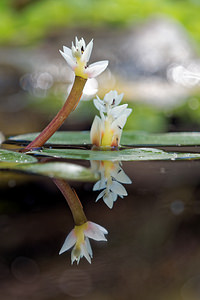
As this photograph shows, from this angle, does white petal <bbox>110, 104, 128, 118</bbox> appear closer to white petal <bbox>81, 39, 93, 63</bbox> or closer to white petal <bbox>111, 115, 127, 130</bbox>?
white petal <bbox>111, 115, 127, 130</bbox>

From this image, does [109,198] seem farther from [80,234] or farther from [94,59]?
[94,59]

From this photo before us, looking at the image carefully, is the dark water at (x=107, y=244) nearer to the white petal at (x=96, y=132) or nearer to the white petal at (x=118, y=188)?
the white petal at (x=118, y=188)

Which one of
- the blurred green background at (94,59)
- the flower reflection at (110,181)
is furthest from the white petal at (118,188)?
the blurred green background at (94,59)

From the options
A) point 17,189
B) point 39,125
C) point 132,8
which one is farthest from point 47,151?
point 132,8

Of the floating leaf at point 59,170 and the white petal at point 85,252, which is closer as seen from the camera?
the white petal at point 85,252

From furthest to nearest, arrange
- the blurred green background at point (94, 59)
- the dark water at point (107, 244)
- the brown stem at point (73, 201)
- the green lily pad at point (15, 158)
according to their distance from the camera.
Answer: the blurred green background at point (94, 59) → the green lily pad at point (15, 158) → the brown stem at point (73, 201) → the dark water at point (107, 244)
